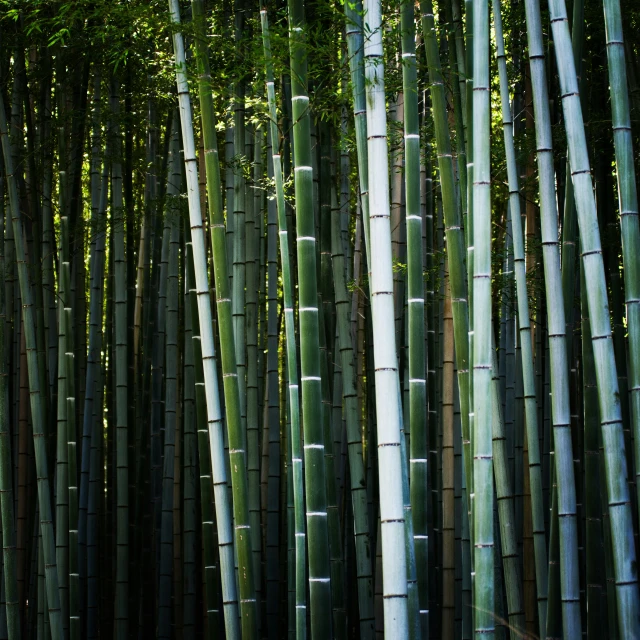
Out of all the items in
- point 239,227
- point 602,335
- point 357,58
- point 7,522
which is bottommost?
point 7,522

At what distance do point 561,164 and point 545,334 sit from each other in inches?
40.1

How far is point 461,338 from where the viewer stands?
3529 mm

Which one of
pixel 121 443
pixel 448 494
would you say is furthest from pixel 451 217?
pixel 121 443

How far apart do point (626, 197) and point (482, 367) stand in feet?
2.72

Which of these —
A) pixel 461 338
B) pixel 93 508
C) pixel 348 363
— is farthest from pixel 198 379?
pixel 461 338

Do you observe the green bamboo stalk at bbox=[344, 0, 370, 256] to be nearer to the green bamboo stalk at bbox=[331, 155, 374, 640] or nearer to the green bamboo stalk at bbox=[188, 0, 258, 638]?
the green bamboo stalk at bbox=[188, 0, 258, 638]

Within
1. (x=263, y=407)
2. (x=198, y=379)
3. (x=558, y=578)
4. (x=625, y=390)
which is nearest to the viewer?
(x=558, y=578)

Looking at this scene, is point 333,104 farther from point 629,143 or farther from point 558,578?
point 558,578

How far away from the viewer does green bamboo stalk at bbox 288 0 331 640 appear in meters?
3.09

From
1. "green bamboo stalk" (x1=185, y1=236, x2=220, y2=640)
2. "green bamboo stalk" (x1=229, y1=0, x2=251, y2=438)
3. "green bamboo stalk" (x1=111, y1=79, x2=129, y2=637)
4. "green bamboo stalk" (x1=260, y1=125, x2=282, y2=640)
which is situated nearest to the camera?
"green bamboo stalk" (x1=229, y1=0, x2=251, y2=438)

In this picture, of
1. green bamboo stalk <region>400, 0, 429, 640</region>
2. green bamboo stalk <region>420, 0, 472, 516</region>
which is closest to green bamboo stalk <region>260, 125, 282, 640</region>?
green bamboo stalk <region>420, 0, 472, 516</region>

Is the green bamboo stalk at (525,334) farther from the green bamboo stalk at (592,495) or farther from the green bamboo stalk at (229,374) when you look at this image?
the green bamboo stalk at (229,374)

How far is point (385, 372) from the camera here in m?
2.65

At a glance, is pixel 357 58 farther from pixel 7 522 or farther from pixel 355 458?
pixel 7 522
